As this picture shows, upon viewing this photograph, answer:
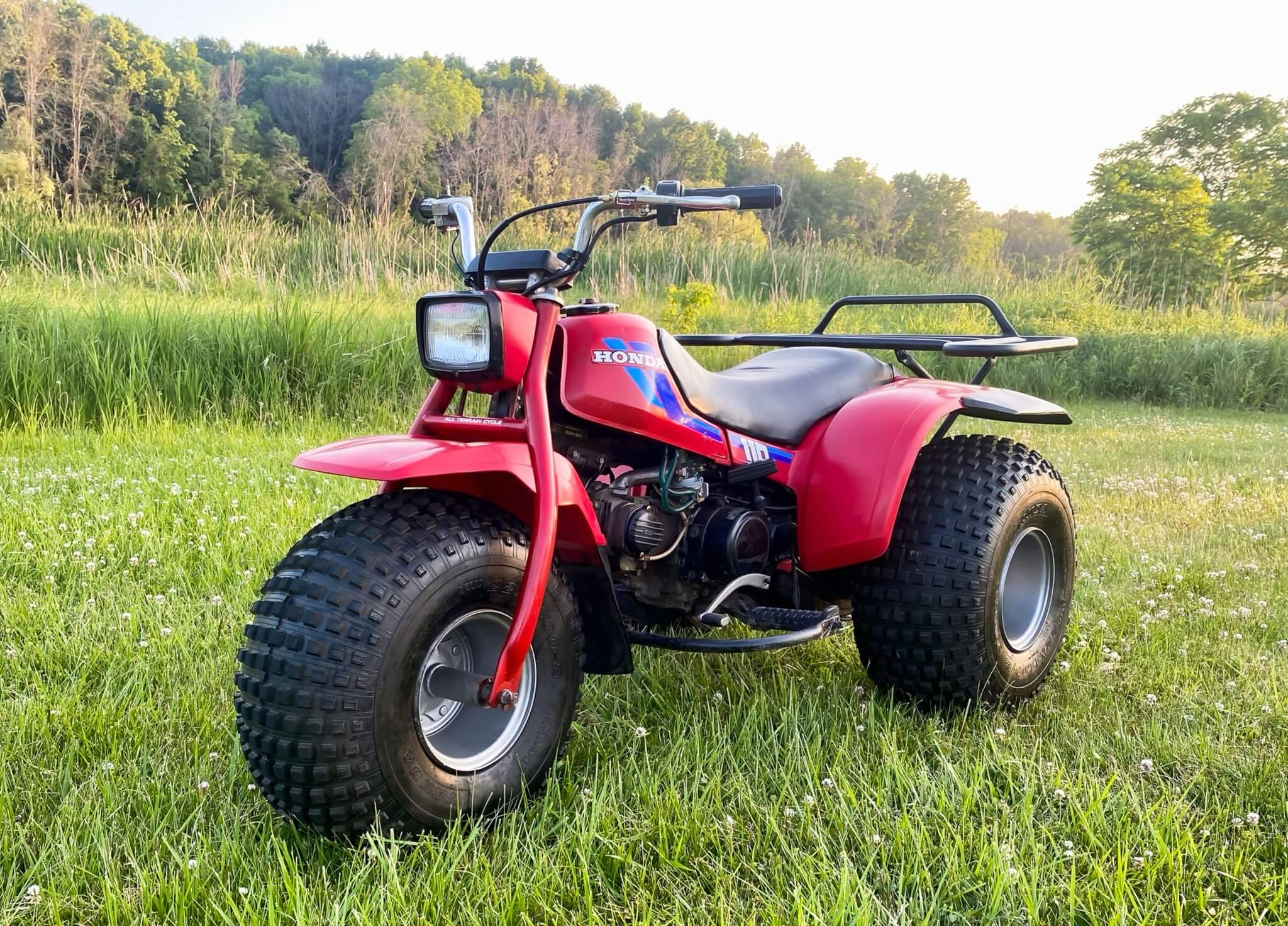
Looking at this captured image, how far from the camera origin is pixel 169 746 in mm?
2129

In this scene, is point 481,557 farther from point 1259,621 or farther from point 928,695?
Result: point 1259,621

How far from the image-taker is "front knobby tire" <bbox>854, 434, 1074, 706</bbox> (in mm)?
2350

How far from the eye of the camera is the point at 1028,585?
2.79 meters

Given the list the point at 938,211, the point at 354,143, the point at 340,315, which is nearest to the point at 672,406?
the point at 340,315

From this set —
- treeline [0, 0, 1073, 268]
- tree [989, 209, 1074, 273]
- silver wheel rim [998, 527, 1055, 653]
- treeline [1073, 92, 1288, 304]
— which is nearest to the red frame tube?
silver wheel rim [998, 527, 1055, 653]

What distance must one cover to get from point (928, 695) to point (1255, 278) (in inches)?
1445

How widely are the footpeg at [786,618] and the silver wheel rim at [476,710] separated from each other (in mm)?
708

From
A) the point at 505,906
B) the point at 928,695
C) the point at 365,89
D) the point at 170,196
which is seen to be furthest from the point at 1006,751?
the point at 365,89

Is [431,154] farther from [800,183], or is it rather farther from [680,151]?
[800,183]

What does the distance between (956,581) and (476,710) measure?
4.18 feet

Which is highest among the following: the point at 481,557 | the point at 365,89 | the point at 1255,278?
the point at 365,89

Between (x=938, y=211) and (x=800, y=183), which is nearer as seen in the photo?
(x=800, y=183)

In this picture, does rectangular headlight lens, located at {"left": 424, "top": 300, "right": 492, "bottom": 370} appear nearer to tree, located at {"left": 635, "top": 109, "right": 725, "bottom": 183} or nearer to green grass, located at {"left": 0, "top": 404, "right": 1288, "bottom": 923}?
green grass, located at {"left": 0, "top": 404, "right": 1288, "bottom": 923}

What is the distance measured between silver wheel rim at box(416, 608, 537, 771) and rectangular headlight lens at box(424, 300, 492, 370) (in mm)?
538
